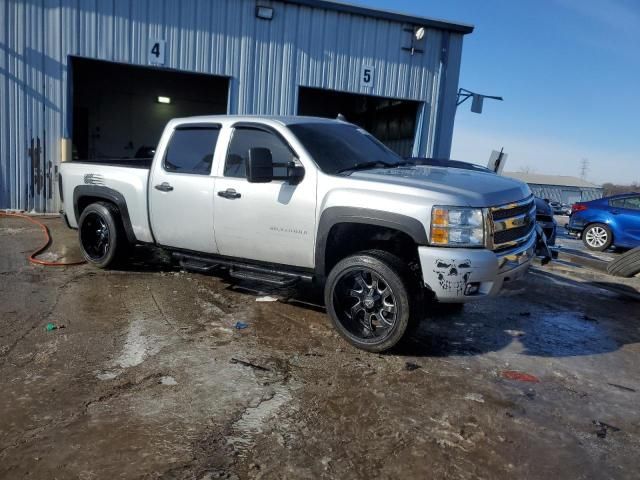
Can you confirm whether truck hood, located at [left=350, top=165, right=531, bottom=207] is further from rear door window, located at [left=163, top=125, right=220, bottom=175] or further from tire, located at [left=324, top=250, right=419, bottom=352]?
rear door window, located at [left=163, top=125, right=220, bottom=175]

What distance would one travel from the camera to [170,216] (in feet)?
18.4

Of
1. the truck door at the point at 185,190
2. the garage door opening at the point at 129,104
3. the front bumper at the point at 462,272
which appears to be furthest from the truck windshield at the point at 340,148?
the garage door opening at the point at 129,104

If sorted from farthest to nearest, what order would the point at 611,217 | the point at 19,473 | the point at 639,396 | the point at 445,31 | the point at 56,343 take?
the point at 445,31 → the point at 611,217 → the point at 56,343 → the point at 639,396 → the point at 19,473

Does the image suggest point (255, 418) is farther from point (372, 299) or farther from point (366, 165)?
point (366, 165)

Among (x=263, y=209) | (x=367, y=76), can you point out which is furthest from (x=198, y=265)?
(x=367, y=76)

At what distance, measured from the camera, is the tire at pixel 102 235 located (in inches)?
248

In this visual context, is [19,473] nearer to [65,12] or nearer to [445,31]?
[65,12]

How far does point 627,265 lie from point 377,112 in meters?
11.2

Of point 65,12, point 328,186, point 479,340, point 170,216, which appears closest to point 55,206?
point 65,12

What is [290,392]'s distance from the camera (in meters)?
3.56

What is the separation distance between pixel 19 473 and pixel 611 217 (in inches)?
513

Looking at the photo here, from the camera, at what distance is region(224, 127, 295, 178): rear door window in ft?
16.1

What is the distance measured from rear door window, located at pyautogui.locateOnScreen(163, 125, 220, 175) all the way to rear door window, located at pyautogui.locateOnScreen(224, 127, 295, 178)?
254mm

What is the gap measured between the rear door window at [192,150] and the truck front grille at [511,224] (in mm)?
2843
